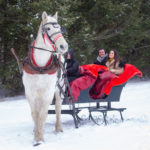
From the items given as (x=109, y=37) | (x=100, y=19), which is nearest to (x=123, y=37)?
(x=109, y=37)

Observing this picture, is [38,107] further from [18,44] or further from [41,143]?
[18,44]

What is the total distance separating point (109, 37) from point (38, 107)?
37.2 feet

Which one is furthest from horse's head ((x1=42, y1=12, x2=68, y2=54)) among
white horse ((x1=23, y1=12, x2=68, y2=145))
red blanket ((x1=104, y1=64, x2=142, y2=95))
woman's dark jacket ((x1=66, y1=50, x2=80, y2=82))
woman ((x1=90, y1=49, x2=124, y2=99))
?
red blanket ((x1=104, y1=64, x2=142, y2=95))

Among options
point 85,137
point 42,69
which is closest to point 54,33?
point 42,69

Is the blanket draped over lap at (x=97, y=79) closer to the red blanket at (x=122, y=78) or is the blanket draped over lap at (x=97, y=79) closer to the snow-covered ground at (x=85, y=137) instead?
Answer: the red blanket at (x=122, y=78)

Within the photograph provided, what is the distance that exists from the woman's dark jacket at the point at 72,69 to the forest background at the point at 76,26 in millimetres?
4256

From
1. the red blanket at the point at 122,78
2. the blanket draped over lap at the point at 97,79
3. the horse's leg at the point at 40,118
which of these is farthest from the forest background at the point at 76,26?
the horse's leg at the point at 40,118

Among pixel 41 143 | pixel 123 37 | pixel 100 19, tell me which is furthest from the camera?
pixel 123 37

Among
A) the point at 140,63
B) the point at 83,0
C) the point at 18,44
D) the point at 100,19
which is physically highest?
the point at 83,0

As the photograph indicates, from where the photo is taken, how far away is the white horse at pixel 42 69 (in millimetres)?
4898

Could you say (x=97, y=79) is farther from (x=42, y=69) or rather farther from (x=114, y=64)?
(x=42, y=69)

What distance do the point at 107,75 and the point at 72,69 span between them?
0.77 meters

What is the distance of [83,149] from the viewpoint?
178 inches

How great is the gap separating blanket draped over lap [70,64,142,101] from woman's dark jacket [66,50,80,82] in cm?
13
